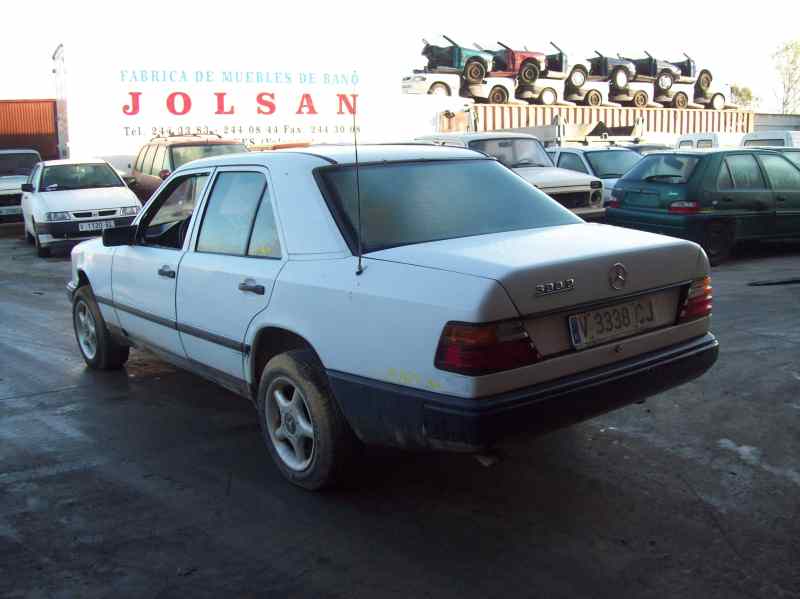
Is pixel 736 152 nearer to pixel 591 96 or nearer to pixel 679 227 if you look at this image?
pixel 679 227

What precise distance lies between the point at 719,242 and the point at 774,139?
8.70 meters

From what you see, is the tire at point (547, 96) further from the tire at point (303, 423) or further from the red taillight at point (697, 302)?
the tire at point (303, 423)

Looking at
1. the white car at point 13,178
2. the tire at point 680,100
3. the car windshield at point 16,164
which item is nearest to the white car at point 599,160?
the white car at point 13,178

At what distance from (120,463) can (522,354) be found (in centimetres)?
227

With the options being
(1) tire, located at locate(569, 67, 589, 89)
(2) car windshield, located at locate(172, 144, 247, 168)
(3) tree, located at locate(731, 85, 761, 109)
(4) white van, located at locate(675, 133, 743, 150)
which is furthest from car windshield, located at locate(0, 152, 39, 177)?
(3) tree, located at locate(731, 85, 761, 109)

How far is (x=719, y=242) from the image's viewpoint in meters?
10.5

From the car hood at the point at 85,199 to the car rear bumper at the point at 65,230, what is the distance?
21cm

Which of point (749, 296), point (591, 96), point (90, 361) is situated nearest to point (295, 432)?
point (90, 361)

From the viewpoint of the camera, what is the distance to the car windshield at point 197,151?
15273mm

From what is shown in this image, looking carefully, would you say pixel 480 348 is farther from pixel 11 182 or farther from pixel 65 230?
pixel 11 182

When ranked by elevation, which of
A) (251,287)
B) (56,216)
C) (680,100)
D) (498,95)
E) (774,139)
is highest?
(680,100)

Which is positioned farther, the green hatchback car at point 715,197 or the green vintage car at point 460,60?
the green vintage car at point 460,60

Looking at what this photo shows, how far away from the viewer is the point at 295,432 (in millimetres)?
3883

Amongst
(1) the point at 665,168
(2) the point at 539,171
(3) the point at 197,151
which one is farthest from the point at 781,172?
(3) the point at 197,151
